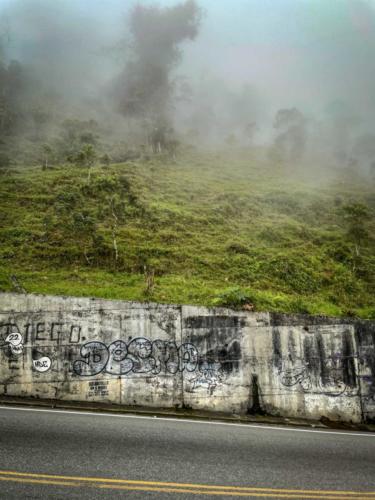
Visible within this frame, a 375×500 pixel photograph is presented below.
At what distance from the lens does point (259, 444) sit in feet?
26.5

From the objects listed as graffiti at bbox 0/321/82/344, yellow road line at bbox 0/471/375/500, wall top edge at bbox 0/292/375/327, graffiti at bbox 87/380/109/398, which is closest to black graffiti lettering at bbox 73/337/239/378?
graffiti at bbox 87/380/109/398

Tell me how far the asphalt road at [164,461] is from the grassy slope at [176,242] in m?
10.4

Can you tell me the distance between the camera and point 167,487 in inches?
215

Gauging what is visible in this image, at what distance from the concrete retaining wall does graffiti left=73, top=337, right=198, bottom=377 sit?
0.03 meters

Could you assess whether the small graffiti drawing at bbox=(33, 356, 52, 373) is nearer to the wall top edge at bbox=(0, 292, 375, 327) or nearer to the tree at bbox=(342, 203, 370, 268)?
the wall top edge at bbox=(0, 292, 375, 327)

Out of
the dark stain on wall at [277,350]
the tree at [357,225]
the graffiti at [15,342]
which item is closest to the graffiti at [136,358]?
the graffiti at [15,342]

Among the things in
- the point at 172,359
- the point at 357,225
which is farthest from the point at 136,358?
the point at 357,225

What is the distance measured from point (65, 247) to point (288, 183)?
3962 centimetres

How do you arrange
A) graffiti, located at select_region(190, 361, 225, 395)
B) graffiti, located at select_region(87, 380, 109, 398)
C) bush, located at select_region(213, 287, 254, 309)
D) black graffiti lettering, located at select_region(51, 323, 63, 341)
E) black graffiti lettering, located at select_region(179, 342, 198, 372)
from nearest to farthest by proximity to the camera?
graffiti, located at select_region(87, 380, 109, 398) < black graffiti lettering, located at select_region(51, 323, 63, 341) < graffiti, located at select_region(190, 361, 225, 395) < black graffiti lettering, located at select_region(179, 342, 198, 372) < bush, located at select_region(213, 287, 254, 309)

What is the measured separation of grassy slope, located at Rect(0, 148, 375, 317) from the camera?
21.8 meters

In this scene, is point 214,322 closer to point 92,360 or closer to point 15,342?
point 92,360

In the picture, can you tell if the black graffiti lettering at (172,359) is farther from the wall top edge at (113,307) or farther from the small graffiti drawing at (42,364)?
the small graffiti drawing at (42,364)

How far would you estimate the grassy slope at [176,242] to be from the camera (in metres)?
21.8

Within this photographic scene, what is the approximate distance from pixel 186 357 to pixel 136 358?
62.1 inches
